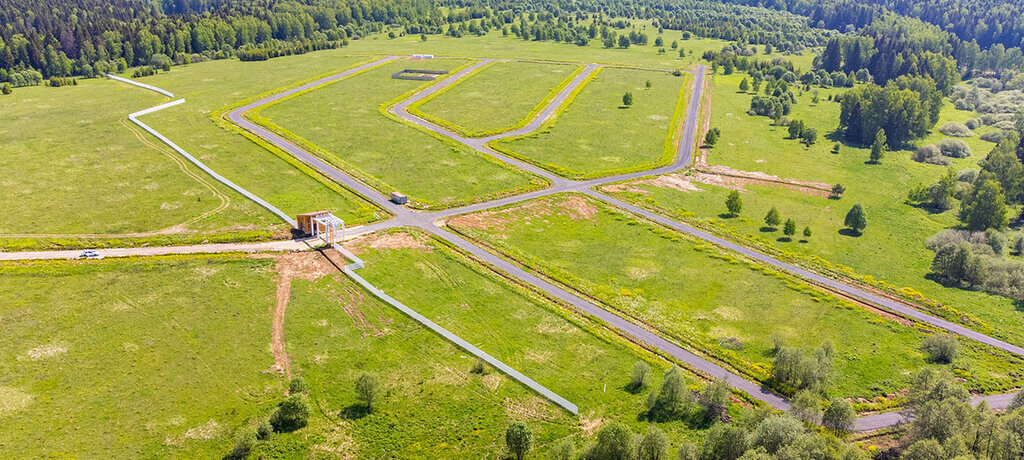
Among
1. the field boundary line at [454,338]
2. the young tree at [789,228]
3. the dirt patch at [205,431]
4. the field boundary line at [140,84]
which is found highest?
the field boundary line at [140,84]

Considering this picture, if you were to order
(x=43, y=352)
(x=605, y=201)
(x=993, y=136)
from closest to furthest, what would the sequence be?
(x=43, y=352), (x=605, y=201), (x=993, y=136)

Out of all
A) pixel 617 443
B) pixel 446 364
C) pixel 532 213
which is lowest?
pixel 446 364

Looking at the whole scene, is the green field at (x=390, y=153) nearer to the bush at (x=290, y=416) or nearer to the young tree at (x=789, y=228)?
the young tree at (x=789, y=228)

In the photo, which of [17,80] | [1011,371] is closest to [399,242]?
[1011,371]

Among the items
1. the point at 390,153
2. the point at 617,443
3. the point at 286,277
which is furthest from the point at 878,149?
the point at 286,277

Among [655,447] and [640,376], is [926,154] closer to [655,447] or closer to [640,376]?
[640,376]

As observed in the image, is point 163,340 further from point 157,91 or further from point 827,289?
point 157,91

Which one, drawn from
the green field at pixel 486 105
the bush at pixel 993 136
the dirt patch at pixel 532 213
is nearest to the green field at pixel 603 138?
the green field at pixel 486 105
